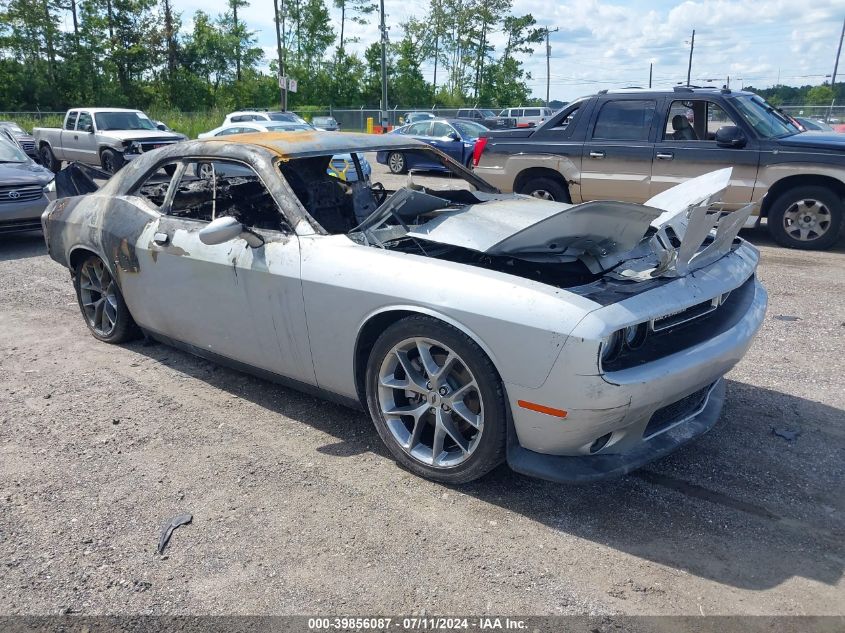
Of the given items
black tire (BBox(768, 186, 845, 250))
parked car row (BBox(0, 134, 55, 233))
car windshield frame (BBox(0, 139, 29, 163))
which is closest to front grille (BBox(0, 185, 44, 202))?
parked car row (BBox(0, 134, 55, 233))

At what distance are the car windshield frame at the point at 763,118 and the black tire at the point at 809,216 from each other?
78 centimetres

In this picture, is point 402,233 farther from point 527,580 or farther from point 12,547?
point 12,547

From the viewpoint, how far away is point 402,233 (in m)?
3.62

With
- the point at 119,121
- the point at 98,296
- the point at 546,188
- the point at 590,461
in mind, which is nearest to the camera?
the point at 590,461

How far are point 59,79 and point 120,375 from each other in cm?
4680

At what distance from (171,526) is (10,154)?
8.92 m

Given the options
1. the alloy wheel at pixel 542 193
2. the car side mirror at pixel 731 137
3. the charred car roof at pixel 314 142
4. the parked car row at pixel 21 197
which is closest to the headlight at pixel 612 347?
the charred car roof at pixel 314 142

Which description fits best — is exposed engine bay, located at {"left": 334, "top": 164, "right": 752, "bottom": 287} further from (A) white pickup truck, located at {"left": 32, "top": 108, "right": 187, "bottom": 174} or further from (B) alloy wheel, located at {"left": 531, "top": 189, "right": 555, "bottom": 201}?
(A) white pickup truck, located at {"left": 32, "top": 108, "right": 187, "bottom": 174}

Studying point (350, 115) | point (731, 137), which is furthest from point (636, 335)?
point (350, 115)

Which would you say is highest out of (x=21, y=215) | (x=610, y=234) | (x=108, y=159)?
(x=610, y=234)

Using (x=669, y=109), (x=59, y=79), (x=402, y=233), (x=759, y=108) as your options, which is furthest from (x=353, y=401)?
(x=59, y=79)

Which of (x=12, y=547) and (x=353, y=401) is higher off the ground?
(x=353, y=401)

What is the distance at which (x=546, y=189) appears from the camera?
368 inches

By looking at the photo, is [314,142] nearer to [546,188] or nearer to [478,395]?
[478,395]
